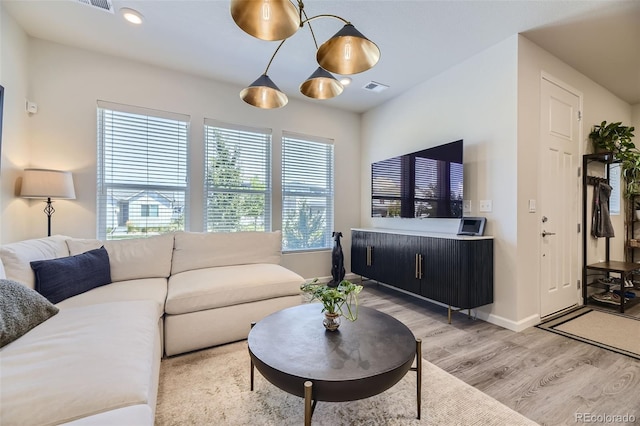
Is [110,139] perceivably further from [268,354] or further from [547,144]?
[547,144]

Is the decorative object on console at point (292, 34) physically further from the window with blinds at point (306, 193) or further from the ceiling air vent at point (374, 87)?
the window with blinds at point (306, 193)

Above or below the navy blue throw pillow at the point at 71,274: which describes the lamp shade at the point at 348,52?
above

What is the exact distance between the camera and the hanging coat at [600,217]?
3334 mm

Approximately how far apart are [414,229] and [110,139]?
381 cm

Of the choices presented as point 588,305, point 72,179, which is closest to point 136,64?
point 72,179

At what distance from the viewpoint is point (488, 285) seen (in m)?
2.74

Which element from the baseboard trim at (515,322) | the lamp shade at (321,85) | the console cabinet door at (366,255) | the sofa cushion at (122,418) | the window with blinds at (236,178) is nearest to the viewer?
the sofa cushion at (122,418)

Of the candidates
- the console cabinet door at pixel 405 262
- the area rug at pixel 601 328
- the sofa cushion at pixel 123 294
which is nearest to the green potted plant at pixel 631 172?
Answer: the area rug at pixel 601 328

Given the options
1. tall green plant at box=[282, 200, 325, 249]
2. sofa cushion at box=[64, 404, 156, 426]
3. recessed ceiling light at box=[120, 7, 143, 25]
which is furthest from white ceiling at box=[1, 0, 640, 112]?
sofa cushion at box=[64, 404, 156, 426]

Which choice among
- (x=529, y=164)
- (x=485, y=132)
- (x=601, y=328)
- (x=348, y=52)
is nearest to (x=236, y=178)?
(x=348, y=52)

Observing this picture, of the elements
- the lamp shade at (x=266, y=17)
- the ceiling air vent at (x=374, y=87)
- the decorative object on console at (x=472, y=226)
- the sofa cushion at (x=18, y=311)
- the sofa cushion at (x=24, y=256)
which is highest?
the ceiling air vent at (x=374, y=87)

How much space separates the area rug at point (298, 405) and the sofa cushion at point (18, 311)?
2.55 feet

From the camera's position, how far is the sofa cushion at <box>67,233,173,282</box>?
2.42 m

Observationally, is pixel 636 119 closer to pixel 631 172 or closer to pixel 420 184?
pixel 631 172
